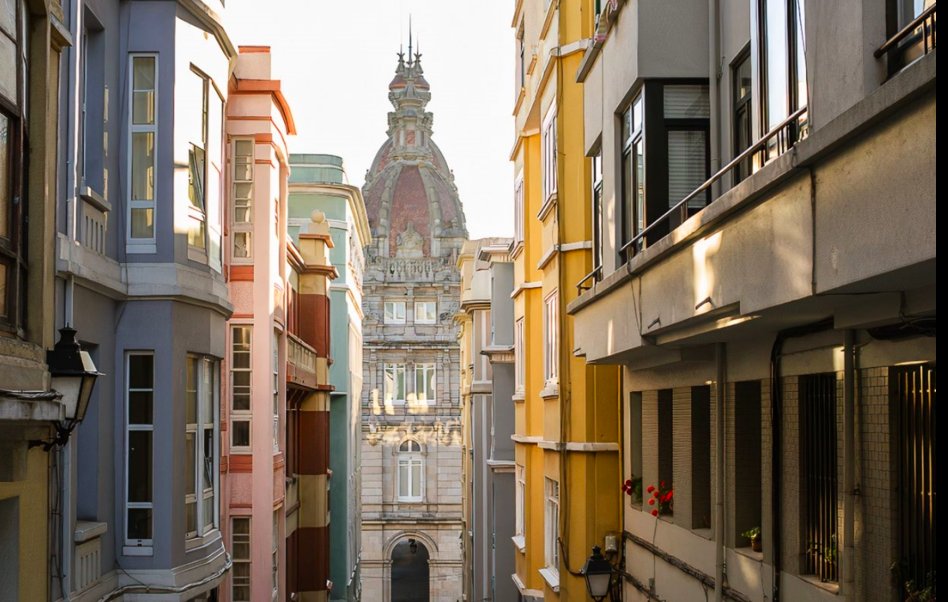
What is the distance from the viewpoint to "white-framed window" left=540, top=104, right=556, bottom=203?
20.4 m

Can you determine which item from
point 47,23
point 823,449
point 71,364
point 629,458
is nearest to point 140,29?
point 47,23

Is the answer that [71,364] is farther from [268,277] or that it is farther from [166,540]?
[268,277]

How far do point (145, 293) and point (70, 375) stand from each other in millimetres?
4517

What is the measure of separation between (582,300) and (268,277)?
8.04 m

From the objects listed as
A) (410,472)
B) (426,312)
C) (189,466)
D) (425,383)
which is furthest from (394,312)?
(189,466)

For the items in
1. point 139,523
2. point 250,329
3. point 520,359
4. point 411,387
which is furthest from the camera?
point 411,387

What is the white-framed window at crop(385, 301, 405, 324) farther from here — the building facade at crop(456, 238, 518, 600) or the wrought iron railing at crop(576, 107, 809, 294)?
the wrought iron railing at crop(576, 107, 809, 294)

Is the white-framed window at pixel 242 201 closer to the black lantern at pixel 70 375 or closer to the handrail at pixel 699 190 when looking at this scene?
the handrail at pixel 699 190

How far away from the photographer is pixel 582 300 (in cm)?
1518

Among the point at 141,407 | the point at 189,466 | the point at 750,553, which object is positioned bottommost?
the point at 750,553

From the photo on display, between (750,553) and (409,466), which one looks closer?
(750,553)

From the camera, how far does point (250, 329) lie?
2200cm

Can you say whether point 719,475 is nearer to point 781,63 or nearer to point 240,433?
point 781,63

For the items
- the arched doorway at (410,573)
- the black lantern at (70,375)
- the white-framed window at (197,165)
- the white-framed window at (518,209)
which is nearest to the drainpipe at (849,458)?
the black lantern at (70,375)
